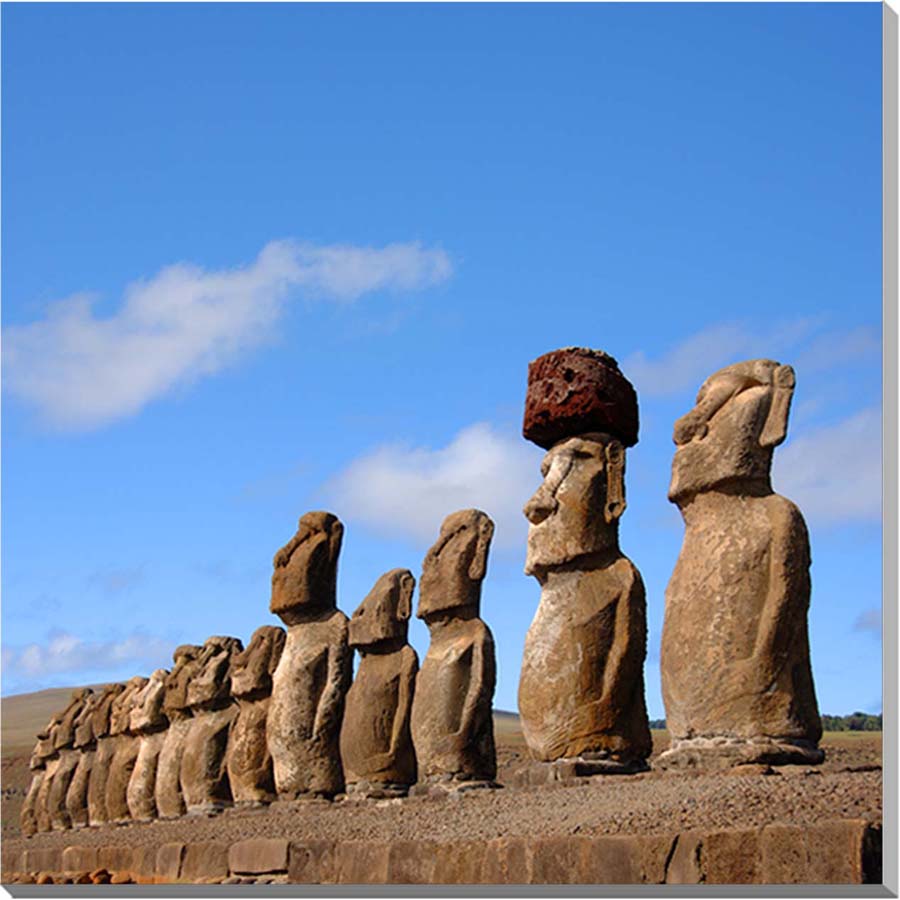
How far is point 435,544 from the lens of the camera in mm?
14195

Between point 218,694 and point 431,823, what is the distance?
8815mm

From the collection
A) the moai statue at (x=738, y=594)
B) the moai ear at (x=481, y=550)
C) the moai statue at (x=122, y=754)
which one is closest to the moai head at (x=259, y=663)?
the moai ear at (x=481, y=550)

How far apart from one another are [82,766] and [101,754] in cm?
149

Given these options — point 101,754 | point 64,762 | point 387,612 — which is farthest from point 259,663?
point 64,762

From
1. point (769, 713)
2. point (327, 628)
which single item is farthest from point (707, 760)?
point (327, 628)

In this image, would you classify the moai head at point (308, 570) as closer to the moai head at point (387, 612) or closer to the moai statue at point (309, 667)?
the moai statue at point (309, 667)

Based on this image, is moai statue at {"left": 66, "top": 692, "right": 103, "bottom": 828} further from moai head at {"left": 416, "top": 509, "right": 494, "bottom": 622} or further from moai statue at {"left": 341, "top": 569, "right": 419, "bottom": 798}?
moai head at {"left": 416, "top": 509, "right": 494, "bottom": 622}

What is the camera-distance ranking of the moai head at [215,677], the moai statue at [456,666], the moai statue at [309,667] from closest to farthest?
the moai statue at [456,666] → the moai statue at [309,667] → the moai head at [215,677]

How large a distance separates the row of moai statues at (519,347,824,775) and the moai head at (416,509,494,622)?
147 centimetres

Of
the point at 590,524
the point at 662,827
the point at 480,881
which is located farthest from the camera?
the point at 590,524

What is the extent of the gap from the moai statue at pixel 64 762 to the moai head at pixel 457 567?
1339 centimetres

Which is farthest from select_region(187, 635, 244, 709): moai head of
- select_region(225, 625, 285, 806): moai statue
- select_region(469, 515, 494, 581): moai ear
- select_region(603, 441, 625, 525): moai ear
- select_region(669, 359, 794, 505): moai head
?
select_region(669, 359, 794, 505): moai head

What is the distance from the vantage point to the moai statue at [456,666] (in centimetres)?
1312

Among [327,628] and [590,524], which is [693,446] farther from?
[327,628]
